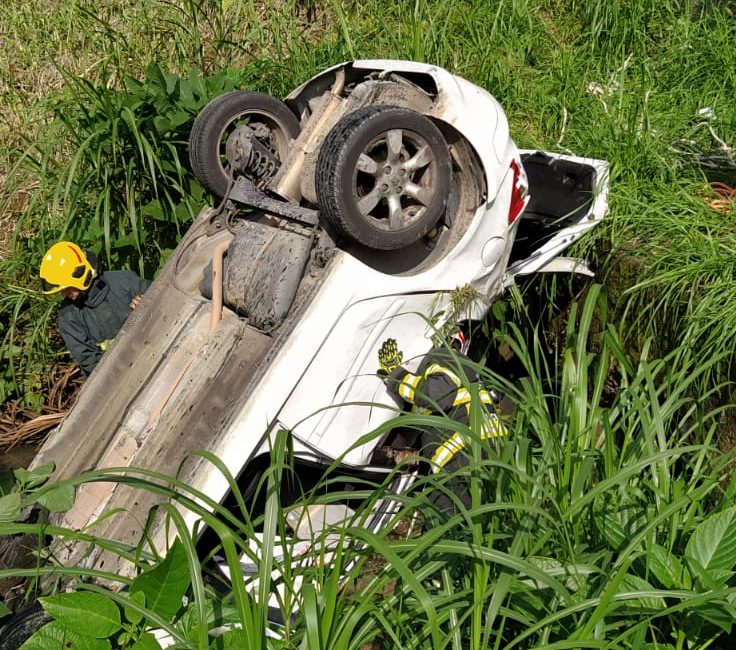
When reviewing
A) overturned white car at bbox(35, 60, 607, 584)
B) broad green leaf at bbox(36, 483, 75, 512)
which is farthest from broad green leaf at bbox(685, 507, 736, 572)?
broad green leaf at bbox(36, 483, 75, 512)

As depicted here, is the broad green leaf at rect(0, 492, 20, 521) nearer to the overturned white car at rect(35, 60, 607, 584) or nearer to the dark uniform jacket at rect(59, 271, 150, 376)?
the overturned white car at rect(35, 60, 607, 584)

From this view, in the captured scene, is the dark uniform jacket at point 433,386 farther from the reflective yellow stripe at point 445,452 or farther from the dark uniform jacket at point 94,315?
the dark uniform jacket at point 94,315

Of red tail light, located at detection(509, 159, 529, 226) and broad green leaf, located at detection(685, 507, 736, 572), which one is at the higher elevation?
red tail light, located at detection(509, 159, 529, 226)

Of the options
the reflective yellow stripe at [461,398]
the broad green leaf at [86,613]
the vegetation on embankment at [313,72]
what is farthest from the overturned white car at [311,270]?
the broad green leaf at [86,613]

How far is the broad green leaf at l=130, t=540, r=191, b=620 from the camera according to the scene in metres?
1.82

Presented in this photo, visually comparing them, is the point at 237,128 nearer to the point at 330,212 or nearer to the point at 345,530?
the point at 330,212

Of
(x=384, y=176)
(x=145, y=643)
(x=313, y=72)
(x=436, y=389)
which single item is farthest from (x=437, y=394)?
(x=313, y=72)

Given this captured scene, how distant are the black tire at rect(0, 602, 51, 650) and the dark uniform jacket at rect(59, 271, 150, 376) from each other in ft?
7.55

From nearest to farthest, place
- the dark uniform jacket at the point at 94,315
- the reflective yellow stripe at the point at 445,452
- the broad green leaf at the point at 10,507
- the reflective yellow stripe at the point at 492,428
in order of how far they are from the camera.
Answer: the broad green leaf at the point at 10,507, the reflective yellow stripe at the point at 492,428, the reflective yellow stripe at the point at 445,452, the dark uniform jacket at the point at 94,315

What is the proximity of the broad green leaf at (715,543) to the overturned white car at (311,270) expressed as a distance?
48.7 inches

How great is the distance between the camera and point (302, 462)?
327 centimetres

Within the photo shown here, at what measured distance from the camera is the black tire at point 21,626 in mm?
2428

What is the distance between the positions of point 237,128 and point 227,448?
167cm

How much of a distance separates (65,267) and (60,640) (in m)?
3.06
